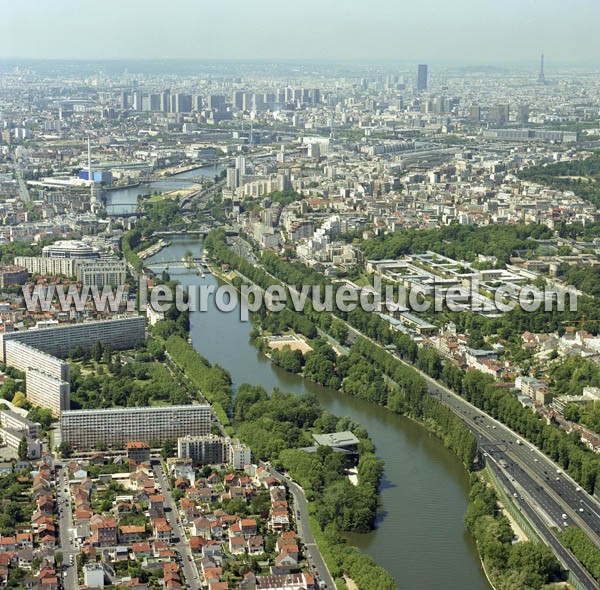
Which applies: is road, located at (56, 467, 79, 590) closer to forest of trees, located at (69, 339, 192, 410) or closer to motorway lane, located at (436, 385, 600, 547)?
forest of trees, located at (69, 339, 192, 410)

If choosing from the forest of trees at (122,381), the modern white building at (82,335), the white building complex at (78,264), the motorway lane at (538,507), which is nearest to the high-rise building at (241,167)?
the white building complex at (78,264)

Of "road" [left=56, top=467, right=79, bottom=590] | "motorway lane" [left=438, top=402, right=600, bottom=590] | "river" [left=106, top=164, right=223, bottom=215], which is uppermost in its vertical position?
"motorway lane" [left=438, top=402, right=600, bottom=590]

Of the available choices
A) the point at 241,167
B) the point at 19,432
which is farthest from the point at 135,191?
the point at 19,432

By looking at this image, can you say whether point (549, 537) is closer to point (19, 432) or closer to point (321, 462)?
point (321, 462)

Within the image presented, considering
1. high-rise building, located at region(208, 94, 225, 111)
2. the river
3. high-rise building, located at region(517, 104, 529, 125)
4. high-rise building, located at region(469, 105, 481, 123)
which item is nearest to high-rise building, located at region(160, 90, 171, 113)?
high-rise building, located at region(208, 94, 225, 111)

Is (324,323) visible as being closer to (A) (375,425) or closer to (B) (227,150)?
(A) (375,425)

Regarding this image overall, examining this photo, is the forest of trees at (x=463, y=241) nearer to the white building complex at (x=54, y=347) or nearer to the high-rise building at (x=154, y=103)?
the white building complex at (x=54, y=347)
